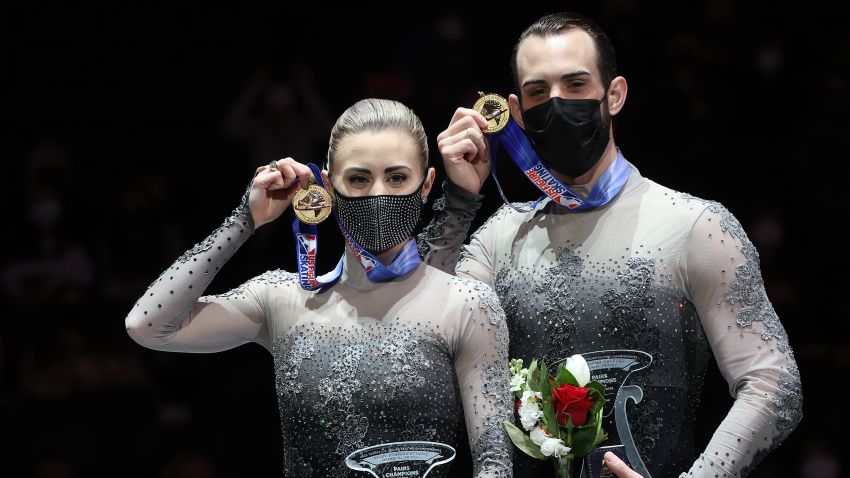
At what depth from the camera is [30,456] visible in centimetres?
521

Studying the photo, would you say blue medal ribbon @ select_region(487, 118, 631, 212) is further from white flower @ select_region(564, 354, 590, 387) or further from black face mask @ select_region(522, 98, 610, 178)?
white flower @ select_region(564, 354, 590, 387)

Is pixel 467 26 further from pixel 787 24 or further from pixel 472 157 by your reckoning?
pixel 472 157

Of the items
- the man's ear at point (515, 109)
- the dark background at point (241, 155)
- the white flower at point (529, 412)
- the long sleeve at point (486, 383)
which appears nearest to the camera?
the long sleeve at point (486, 383)

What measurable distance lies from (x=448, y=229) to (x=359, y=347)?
1.65 ft

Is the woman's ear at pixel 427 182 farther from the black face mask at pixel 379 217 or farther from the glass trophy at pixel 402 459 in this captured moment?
the glass trophy at pixel 402 459

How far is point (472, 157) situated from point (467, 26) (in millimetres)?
4083

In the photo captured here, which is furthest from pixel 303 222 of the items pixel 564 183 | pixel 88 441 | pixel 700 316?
pixel 88 441

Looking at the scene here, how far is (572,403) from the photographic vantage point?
2973 mm

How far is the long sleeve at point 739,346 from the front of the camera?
9.77 feet

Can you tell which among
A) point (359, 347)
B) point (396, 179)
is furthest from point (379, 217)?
point (359, 347)

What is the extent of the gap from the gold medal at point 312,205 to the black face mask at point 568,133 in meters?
0.59

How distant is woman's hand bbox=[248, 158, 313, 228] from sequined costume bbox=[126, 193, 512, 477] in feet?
0.16

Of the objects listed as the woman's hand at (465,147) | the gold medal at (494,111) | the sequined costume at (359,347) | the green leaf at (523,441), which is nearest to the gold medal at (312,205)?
the sequined costume at (359,347)

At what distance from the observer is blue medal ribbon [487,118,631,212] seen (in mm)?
3273
